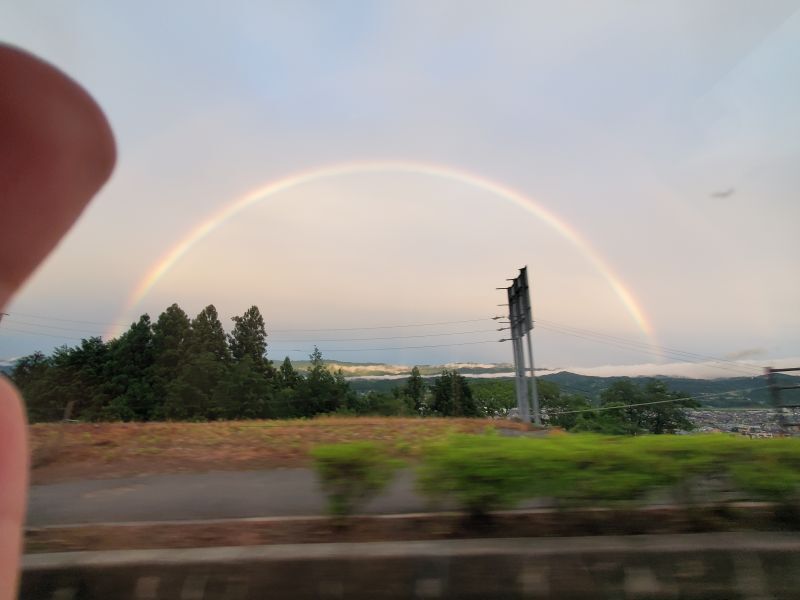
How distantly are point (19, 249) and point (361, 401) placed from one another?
53.4 metres

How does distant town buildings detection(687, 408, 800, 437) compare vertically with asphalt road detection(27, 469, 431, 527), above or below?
above

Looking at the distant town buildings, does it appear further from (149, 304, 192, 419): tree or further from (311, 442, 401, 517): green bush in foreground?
(149, 304, 192, 419): tree

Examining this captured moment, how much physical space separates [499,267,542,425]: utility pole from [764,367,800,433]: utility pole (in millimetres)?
13401

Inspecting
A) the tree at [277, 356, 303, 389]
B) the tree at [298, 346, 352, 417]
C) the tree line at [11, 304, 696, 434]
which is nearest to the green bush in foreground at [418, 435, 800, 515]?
the tree line at [11, 304, 696, 434]

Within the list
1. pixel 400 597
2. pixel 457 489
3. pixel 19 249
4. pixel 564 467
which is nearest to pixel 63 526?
pixel 400 597

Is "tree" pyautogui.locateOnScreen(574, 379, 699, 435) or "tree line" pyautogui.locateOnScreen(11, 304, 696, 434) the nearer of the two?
"tree" pyautogui.locateOnScreen(574, 379, 699, 435)

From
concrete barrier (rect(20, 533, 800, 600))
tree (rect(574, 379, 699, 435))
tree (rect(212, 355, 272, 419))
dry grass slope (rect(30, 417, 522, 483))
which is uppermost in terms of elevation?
tree (rect(212, 355, 272, 419))

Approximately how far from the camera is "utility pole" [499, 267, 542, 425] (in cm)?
2048

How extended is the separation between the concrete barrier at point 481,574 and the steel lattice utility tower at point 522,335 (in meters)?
17.2

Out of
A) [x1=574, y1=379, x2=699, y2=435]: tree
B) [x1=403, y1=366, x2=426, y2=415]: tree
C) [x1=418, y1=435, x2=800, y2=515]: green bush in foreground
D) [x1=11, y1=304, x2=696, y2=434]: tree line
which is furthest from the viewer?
[x1=403, y1=366, x2=426, y2=415]: tree

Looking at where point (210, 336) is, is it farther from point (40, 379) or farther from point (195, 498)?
point (195, 498)

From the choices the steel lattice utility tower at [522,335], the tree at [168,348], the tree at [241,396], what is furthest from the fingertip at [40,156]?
the tree at [168,348]

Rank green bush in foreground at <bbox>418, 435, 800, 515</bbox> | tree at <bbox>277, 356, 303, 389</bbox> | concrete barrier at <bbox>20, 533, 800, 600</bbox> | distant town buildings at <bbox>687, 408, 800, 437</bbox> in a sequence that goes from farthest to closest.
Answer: tree at <bbox>277, 356, 303, 389</bbox> < distant town buildings at <bbox>687, 408, 800, 437</bbox> < green bush in foreground at <bbox>418, 435, 800, 515</bbox> < concrete barrier at <bbox>20, 533, 800, 600</bbox>

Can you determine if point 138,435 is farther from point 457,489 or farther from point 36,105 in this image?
point 36,105
